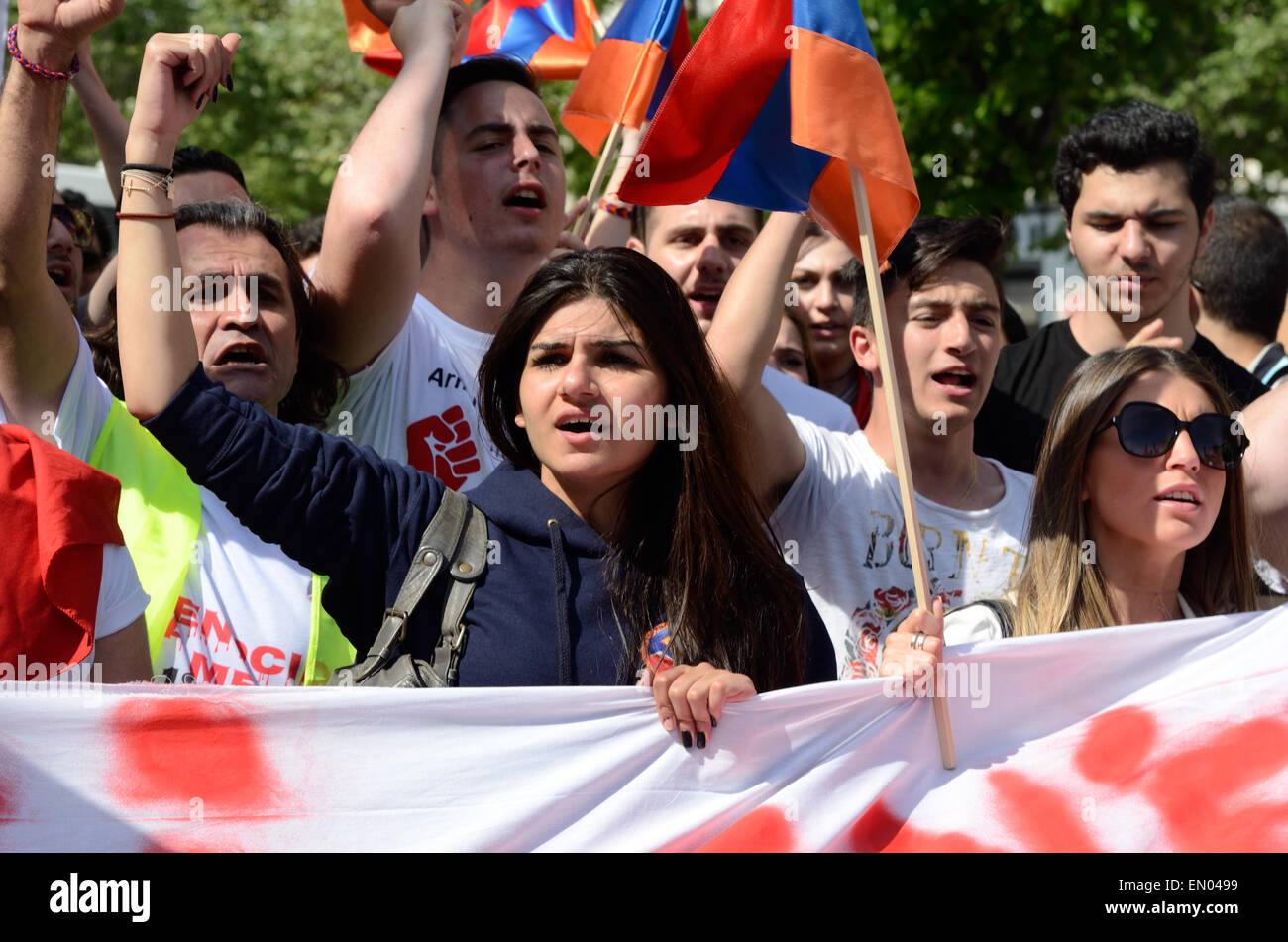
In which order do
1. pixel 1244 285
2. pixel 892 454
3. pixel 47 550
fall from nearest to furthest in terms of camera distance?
1. pixel 47 550
2. pixel 892 454
3. pixel 1244 285

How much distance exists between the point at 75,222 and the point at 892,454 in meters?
2.73

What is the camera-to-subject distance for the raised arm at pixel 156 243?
2.63 metres

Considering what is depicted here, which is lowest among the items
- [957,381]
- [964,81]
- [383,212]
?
[957,381]

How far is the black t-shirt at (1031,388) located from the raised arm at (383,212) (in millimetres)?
1792

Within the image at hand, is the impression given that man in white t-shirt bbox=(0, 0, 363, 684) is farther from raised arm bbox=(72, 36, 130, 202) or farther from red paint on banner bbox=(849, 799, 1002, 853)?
red paint on banner bbox=(849, 799, 1002, 853)

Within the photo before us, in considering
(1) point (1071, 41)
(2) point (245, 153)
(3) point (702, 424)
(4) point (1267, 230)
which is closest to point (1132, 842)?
(3) point (702, 424)

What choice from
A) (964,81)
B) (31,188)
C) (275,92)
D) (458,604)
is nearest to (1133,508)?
(458,604)

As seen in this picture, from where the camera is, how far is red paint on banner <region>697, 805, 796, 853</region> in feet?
8.79

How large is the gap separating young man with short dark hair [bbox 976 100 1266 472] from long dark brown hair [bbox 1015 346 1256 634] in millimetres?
932

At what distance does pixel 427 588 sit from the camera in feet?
8.89

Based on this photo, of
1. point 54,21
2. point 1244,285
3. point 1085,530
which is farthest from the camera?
point 1244,285

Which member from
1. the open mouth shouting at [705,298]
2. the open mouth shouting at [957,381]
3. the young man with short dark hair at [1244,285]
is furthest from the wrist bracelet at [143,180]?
the young man with short dark hair at [1244,285]

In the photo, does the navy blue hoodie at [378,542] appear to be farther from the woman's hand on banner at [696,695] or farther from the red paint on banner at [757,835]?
the red paint on banner at [757,835]

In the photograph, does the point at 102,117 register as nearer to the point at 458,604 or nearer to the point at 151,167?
the point at 151,167
